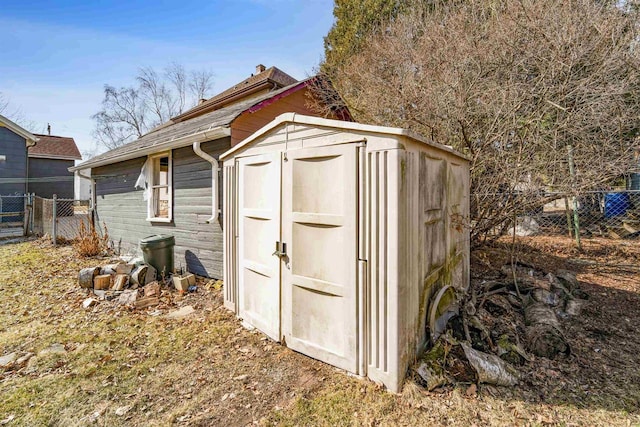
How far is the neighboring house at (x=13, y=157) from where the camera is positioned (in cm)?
1497

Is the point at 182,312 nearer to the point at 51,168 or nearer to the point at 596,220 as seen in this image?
the point at 596,220

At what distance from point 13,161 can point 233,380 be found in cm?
1987

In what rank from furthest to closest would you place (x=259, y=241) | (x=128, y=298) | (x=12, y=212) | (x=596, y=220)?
(x=12, y=212) < (x=596, y=220) < (x=128, y=298) < (x=259, y=241)

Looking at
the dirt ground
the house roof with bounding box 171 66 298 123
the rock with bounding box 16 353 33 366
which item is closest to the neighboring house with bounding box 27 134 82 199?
the house roof with bounding box 171 66 298 123

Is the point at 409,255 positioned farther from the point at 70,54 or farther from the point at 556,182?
the point at 70,54

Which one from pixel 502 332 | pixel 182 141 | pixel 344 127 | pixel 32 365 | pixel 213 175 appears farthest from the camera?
pixel 182 141

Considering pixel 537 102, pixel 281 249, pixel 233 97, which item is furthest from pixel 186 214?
pixel 537 102

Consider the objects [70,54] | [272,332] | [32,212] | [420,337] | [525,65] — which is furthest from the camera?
[32,212]

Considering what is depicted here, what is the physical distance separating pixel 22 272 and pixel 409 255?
866cm

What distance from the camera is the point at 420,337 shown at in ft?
9.71

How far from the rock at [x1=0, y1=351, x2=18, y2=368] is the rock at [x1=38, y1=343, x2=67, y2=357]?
0.74 feet

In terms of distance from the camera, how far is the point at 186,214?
255 inches

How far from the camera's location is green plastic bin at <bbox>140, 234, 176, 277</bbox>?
19.6 feet

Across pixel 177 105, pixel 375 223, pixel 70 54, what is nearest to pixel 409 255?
pixel 375 223
